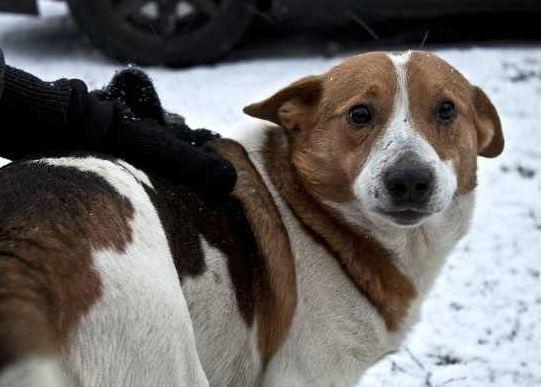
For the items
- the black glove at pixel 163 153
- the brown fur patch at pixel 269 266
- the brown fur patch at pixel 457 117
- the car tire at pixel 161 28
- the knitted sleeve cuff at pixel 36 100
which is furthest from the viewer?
the car tire at pixel 161 28

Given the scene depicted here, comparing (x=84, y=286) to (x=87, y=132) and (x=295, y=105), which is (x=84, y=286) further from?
(x=295, y=105)

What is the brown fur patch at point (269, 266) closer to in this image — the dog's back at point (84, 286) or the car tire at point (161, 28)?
the dog's back at point (84, 286)

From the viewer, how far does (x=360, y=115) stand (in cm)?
341

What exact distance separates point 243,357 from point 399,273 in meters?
0.65

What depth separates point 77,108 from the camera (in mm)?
3047

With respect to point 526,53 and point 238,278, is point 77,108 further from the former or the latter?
point 526,53

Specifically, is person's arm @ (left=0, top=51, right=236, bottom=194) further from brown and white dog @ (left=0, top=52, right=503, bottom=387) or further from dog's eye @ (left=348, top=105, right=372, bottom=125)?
dog's eye @ (left=348, top=105, right=372, bottom=125)

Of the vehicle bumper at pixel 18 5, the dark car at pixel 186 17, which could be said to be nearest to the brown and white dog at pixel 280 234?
the dark car at pixel 186 17

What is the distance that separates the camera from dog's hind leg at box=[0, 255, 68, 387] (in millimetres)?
2219

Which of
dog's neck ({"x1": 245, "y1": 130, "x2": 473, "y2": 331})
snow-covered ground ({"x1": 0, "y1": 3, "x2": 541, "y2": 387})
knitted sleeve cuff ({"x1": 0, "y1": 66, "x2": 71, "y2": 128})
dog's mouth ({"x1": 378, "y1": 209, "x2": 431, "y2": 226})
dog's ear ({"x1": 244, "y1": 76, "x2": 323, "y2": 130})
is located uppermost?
knitted sleeve cuff ({"x1": 0, "y1": 66, "x2": 71, "y2": 128})

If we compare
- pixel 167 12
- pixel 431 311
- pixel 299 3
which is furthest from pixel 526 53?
pixel 431 311

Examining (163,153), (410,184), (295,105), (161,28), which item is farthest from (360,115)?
(161,28)

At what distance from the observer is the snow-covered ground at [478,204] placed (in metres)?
4.39

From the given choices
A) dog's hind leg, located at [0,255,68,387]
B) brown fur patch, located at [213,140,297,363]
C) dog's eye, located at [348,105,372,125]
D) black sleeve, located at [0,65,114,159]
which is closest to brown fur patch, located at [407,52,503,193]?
dog's eye, located at [348,105,372,125]
